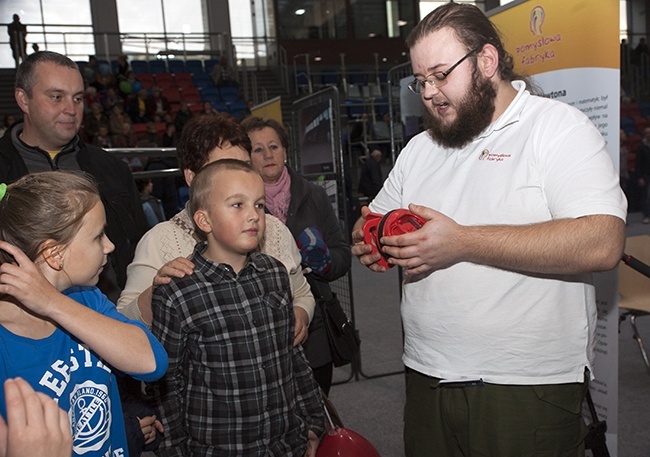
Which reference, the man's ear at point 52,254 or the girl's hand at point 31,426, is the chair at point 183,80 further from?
the girl's hand at point 31,426

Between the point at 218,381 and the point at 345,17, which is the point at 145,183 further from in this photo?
the point at 345,17

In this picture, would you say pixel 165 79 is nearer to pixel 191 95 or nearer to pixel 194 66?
pixel 191 95

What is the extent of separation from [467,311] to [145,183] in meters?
5.85

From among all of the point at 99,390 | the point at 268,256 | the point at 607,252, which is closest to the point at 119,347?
the point at 99,390

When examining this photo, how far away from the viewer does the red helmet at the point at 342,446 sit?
74.0 inches

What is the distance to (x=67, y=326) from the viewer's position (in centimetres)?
112

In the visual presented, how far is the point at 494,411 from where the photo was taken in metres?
1.51

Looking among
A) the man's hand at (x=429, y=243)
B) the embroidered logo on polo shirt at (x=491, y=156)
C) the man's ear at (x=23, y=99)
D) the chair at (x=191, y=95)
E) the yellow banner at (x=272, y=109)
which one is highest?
the chair at (x=191, y=95)

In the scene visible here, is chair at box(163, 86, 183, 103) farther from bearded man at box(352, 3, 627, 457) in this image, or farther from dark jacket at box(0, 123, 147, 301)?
bearded man at box(352, 3, 627, 457)

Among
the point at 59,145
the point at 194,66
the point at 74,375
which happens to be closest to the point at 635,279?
the point at 59,145

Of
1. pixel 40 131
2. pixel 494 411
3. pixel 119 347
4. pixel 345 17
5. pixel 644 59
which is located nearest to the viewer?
pixel 119 347

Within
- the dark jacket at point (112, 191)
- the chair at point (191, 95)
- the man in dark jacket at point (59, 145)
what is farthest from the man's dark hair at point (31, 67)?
the chair at point (191, 95)

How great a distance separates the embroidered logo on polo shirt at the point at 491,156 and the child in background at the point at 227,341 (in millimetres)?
619

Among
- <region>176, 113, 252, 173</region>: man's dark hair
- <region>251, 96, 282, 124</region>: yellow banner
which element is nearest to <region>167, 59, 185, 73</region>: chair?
<region>251, 96, 282, 124</region>: yellow banner
